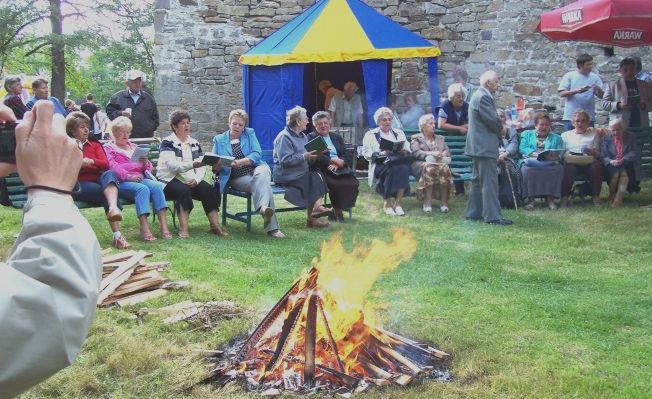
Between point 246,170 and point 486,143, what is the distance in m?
2.83

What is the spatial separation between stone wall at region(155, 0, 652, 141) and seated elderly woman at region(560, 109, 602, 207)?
4.29 metres

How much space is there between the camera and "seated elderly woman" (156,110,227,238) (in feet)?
26.4

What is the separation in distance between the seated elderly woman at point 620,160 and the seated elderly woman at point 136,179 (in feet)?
19.6

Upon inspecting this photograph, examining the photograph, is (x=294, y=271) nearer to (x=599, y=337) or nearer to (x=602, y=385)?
(x=599, y=337)

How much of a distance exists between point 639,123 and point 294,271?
7286 millimetres

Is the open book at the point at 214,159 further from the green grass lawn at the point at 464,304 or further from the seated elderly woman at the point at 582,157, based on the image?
the seated elderly woman at the point at 582,157

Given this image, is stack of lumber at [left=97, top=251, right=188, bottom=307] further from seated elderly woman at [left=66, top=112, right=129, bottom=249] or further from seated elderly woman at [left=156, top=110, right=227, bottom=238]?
seated elderly woman at [left=156, top=110, right=227, bottom=238]

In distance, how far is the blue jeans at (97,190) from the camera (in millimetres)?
7504

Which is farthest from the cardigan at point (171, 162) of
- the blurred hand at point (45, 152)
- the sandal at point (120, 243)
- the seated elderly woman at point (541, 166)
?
the blurred hand at point (45, 152)

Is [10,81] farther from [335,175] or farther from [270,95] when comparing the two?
[335,175]

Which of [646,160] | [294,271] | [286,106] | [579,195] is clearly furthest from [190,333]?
[286,106]

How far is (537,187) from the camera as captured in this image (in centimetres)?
1007

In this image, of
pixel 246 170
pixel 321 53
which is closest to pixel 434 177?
pixel 246 170

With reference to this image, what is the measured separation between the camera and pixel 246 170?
846 centimetres
